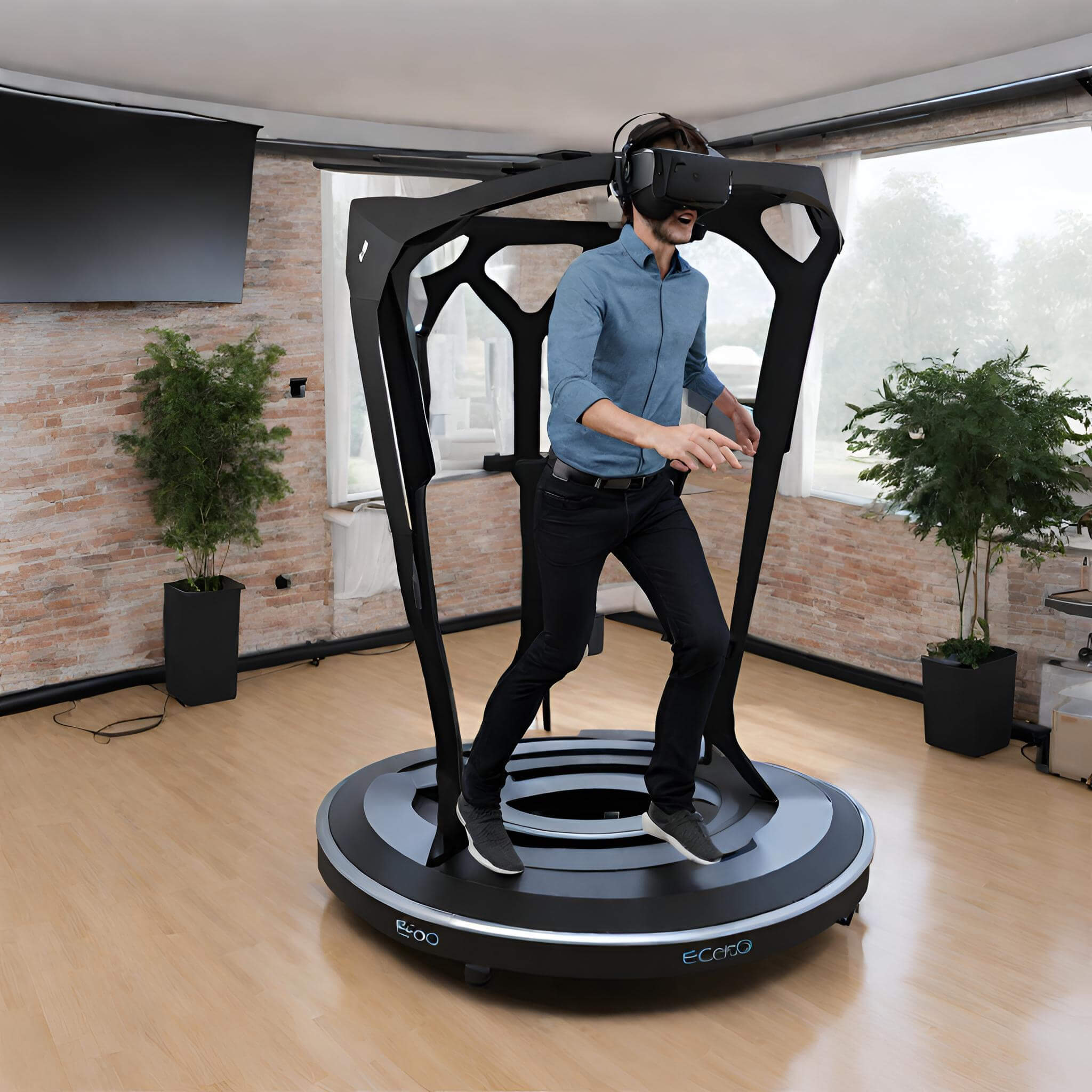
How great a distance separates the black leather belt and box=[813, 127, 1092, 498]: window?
2.53m

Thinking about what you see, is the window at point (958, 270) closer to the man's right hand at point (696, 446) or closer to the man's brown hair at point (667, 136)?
the man's brown hair at point (667, 136)

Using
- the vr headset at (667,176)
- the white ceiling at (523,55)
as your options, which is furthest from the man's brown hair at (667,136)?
the white ceiling at (523,55)

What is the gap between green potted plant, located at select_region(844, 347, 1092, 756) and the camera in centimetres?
419

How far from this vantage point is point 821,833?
312 cm

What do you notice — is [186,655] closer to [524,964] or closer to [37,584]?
[37,584]

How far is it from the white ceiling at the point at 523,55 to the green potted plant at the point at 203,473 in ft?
3.75

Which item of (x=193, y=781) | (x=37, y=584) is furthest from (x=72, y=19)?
(x=193, y=781)

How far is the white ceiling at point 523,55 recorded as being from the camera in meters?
3.72

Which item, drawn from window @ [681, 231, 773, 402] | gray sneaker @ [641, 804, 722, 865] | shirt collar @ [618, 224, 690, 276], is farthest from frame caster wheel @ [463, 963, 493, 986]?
window @ [681, 231, 773, 402]

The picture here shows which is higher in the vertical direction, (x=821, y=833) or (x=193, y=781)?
(x=821, y=833)

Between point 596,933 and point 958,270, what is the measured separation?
354cm

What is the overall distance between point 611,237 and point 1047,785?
2588mm

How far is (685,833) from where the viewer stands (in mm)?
2963

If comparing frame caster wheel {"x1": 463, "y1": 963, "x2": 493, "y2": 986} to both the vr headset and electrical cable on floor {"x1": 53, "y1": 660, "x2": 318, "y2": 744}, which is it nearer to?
the vr headset
